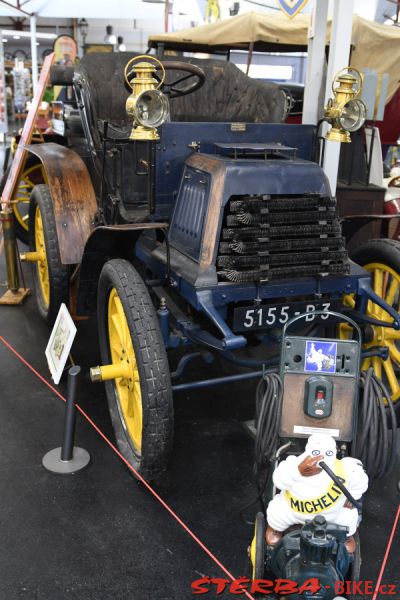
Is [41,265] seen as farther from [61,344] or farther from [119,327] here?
[119,327]

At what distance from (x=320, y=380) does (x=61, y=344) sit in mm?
1299

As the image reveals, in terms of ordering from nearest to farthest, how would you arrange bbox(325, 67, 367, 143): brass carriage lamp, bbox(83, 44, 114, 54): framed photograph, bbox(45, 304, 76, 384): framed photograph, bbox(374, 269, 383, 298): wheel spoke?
bbox(45, 304, 76, 384): framed photograph < bbox(325, 67, 367, 143): brass carriage lamp < bbox(374, 269, 383, 298): wheel spoke < bbox(83, 44, 114, 54): framed photograph

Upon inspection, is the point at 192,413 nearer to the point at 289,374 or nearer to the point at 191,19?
the point at 289,374

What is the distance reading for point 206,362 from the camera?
2.97 m

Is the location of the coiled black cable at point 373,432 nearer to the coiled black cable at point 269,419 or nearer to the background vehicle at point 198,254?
the coiled black cable at point 269,419

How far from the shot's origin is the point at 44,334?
4125 millimetres

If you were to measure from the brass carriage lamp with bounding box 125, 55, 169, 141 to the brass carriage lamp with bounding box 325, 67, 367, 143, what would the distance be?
95cm

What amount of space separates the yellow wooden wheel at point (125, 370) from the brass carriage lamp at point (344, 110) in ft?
4.64

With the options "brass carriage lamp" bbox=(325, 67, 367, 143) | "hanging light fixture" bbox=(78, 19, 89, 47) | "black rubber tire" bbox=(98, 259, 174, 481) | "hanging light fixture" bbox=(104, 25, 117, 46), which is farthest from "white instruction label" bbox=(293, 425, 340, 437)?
"hanging light fixture" bbox=(78, 19, 89, 47)

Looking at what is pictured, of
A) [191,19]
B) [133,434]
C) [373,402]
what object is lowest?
[133,434]

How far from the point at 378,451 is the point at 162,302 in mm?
1121

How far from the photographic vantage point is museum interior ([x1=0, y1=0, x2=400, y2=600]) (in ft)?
6.57

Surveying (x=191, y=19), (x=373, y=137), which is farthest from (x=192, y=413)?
(x=191, y=19)

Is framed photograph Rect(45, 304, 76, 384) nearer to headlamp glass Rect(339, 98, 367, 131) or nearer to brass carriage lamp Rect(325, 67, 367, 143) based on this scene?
brass carriage lamp Rect(325, 67, 367, 143)
